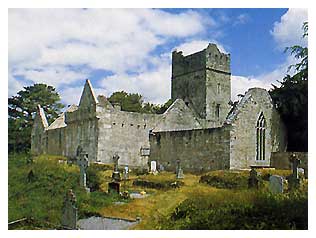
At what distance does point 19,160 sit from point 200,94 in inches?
569

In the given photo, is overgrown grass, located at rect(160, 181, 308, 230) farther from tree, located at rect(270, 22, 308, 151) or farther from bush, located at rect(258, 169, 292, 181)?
tree, located at rect(270, 22, 308, 151)

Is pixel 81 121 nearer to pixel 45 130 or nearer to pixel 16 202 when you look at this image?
pixel 45 130

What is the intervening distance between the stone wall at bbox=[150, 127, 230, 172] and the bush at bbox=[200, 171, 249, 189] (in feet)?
5.93

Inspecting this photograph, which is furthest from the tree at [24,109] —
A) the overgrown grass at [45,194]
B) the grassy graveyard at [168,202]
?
the grassy graveyard at [168,202]

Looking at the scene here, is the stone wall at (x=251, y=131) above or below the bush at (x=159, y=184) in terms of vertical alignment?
above

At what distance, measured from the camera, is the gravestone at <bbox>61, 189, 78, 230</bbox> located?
704cm

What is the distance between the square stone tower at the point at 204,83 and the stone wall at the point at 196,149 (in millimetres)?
8076

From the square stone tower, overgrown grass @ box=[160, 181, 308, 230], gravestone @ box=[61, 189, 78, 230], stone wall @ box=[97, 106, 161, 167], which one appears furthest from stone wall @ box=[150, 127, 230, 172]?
the square stone tower

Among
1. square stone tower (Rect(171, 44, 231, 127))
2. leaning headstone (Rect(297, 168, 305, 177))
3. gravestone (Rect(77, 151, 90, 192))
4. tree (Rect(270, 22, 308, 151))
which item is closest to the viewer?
gravestone (Rect(77, 151, 90, 192))

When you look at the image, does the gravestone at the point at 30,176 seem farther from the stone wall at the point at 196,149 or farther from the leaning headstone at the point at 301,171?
the leaning headstone at the point at 301,171

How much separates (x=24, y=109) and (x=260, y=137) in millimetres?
6835

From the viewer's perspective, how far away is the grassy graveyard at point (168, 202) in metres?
6.96

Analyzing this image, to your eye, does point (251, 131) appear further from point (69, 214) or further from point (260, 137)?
point (69, 214)
